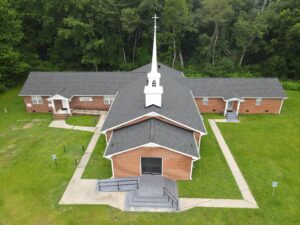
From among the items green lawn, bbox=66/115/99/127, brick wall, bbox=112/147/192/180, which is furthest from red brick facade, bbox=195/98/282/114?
brick wall, bbox=112/147/192/180

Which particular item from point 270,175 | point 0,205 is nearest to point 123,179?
point 0,205

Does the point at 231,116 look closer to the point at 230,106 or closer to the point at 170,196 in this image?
the point at 230,106

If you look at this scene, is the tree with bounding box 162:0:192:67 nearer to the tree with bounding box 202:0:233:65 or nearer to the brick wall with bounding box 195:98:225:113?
the tree with bounding box 202:0:233:65

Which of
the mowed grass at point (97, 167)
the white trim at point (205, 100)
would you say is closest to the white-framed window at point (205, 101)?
the white trim at point (205, 100)

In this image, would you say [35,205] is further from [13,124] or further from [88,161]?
[13,124]

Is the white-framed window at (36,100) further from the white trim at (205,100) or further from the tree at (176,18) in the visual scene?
the tree at (176,18)
